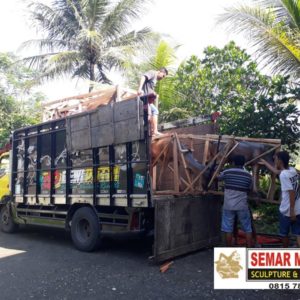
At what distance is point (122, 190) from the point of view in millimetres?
6199

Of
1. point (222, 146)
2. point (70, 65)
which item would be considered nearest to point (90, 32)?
point (70, 65)

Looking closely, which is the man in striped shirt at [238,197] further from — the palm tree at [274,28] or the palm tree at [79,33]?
the palm tree at [79,33]

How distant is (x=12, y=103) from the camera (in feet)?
66.9

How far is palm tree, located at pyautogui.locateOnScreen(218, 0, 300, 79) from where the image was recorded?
8.42 m

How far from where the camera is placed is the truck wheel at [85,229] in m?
6.55

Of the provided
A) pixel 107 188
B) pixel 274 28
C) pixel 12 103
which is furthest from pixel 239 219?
pixel 12 103

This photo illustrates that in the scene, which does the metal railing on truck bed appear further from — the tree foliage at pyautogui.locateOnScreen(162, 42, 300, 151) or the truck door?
the tree foliage at pyautogui.locateOnScreen(162, 42, 300, 151)

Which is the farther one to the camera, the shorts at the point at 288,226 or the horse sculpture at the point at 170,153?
the horse sculpture at the point at 170,153

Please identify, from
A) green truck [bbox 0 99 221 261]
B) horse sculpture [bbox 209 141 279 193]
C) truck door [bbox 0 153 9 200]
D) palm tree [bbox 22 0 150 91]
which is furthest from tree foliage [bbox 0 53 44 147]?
horse sculpture [bbox 209 141 279 193]

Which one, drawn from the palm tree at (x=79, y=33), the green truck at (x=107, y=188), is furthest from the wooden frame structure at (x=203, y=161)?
the palm tree at (x=79, y=33)

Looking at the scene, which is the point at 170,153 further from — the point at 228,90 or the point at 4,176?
the point at 228,90

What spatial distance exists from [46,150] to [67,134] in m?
0.88

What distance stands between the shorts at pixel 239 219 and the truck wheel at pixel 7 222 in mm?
5680

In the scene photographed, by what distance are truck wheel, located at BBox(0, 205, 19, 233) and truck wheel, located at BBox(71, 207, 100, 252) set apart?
2804mm
